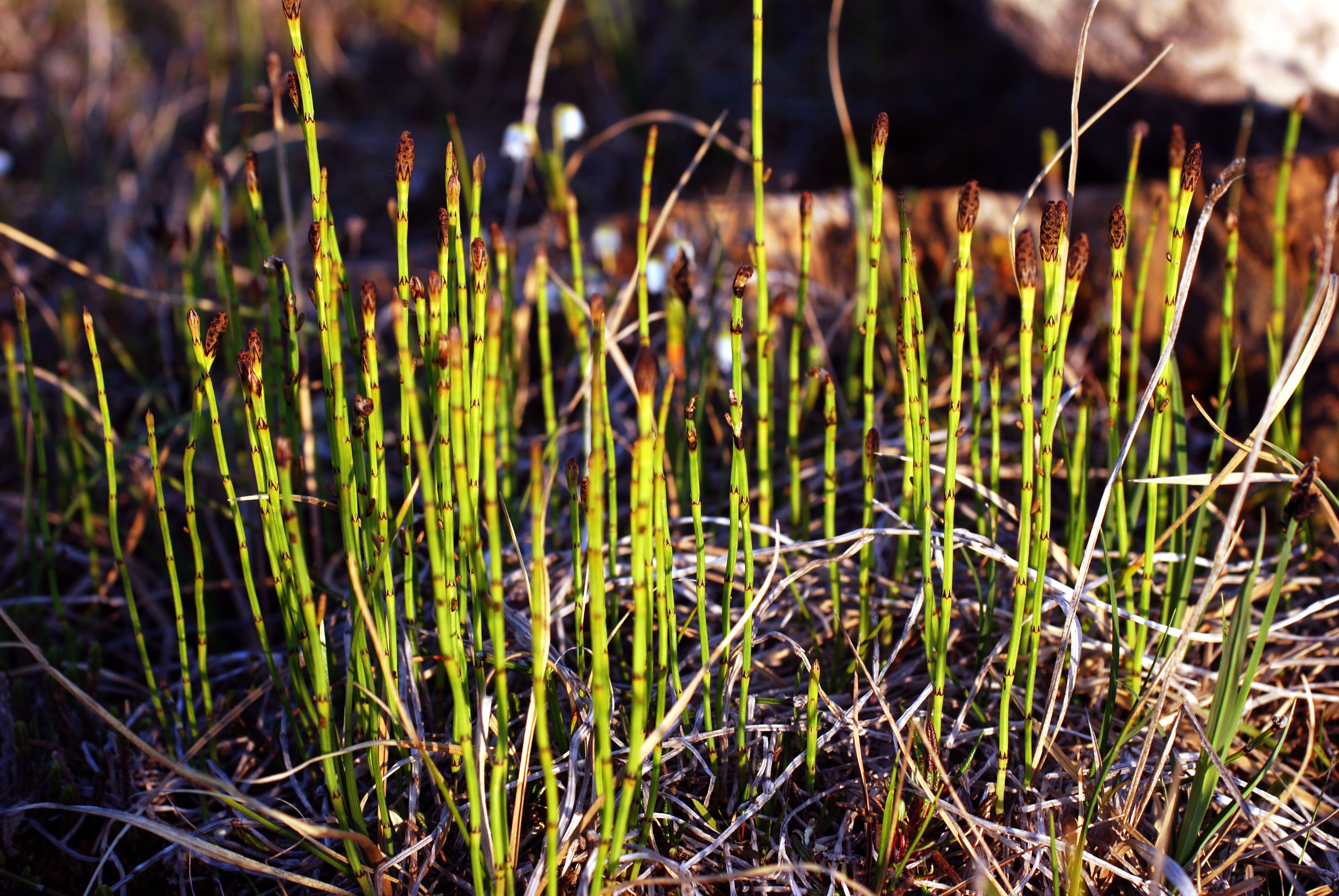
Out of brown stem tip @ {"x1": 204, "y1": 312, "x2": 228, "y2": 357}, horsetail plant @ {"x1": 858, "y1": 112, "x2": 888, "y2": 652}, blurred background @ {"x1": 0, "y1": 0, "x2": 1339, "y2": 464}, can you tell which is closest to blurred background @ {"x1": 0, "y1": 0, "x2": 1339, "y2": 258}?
blurred background @ {"x1": 0, "y1": 0, "x2": 1339, "y2": 464}

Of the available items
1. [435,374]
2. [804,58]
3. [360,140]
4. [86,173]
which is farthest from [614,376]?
[86,173]

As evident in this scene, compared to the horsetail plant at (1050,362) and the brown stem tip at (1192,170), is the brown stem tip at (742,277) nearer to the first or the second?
the horsetail plant at (1050,362)

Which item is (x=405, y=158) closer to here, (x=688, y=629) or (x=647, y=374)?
(x=647, y=374)

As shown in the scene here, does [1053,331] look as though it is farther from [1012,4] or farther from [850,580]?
[1012,4]

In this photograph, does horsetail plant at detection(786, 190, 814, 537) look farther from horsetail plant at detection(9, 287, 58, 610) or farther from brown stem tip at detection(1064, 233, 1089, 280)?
horsetail plant at detection(9, 287, 58, 610)

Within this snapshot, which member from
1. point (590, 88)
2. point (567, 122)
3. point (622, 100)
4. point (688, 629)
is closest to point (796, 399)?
point (688, 629)

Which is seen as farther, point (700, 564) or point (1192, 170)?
point (700, 564)
